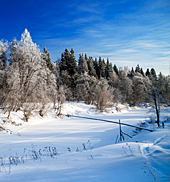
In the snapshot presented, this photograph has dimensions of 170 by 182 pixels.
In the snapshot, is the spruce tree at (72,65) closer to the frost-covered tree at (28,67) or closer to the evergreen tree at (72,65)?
the evergreen tree at (72,65)

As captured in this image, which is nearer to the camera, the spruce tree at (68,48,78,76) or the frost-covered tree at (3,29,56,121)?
the frost-covered tree at (3,29,56,121)

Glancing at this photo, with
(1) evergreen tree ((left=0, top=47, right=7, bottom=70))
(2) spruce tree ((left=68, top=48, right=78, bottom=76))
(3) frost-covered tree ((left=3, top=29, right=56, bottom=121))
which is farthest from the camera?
(2) spruce tree ((left=68, top=48, right=78, bottom=76))

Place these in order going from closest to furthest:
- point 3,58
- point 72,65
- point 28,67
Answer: point 3,58
point 28,67
point 72,65

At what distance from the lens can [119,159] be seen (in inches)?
162

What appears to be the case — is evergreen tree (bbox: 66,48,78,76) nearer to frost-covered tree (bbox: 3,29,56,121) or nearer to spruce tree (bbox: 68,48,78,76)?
spruce tree (bbox: 68,48,78,76)

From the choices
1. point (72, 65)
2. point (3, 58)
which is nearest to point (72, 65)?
point (72, 65)

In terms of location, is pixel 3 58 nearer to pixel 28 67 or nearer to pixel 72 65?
pixel 28 67

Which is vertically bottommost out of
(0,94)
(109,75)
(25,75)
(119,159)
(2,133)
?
(2,133)

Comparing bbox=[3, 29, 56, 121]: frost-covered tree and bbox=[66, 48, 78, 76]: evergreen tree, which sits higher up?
bbox=[66, 48, 78, 76]: evergreen tree

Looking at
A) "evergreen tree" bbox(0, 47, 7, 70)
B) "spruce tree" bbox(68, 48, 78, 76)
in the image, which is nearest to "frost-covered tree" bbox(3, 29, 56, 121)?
"evergreen tree" bbox(0, 47, 7, 70)

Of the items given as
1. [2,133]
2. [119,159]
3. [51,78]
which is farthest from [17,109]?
[119,159]

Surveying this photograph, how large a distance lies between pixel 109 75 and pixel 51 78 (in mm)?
32786

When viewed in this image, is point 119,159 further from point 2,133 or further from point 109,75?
point 109,75

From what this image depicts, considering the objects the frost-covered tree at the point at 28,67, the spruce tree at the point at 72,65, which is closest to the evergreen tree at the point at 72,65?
the spruce tree at the point at 72,65
